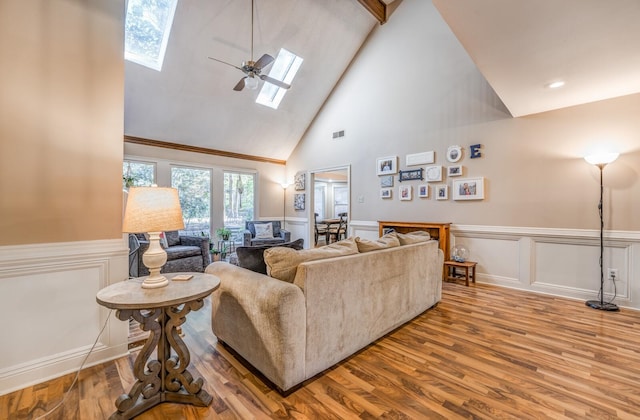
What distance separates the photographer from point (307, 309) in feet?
5.72

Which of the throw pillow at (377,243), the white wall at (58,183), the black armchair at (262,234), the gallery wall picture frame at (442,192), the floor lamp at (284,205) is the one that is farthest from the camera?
the floor lamp at (284,205)

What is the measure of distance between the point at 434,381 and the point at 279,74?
18.9 ft

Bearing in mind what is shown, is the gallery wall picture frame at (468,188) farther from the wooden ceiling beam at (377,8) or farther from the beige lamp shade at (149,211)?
the beige lamp shade at (149,211)

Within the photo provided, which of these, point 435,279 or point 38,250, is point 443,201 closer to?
point 435,279

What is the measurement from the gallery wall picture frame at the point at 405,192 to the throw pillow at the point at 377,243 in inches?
93.9

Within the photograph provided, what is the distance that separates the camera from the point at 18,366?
173 cm

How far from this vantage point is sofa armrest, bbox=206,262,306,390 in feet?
5.33

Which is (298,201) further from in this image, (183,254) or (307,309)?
(307,309)

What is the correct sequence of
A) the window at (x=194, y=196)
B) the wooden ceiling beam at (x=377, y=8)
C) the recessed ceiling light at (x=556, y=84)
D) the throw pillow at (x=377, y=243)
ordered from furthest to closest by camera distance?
the window at (x=194, y=196) → the wooden ceiling beam at (x=377, y=8) → the recessed ceiling light at (x=556, y=84) → the throw pillow at (x=377, y=243)

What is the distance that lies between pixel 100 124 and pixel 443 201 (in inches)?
180

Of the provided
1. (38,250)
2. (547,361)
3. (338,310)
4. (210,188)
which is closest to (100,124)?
(38,250)

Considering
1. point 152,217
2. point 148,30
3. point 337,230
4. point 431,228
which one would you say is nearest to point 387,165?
point 431,228

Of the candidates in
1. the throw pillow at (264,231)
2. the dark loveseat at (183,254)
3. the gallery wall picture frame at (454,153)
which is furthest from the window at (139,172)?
the gallery wall picture frame at (454,153)

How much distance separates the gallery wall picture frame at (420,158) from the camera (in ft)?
15.3
